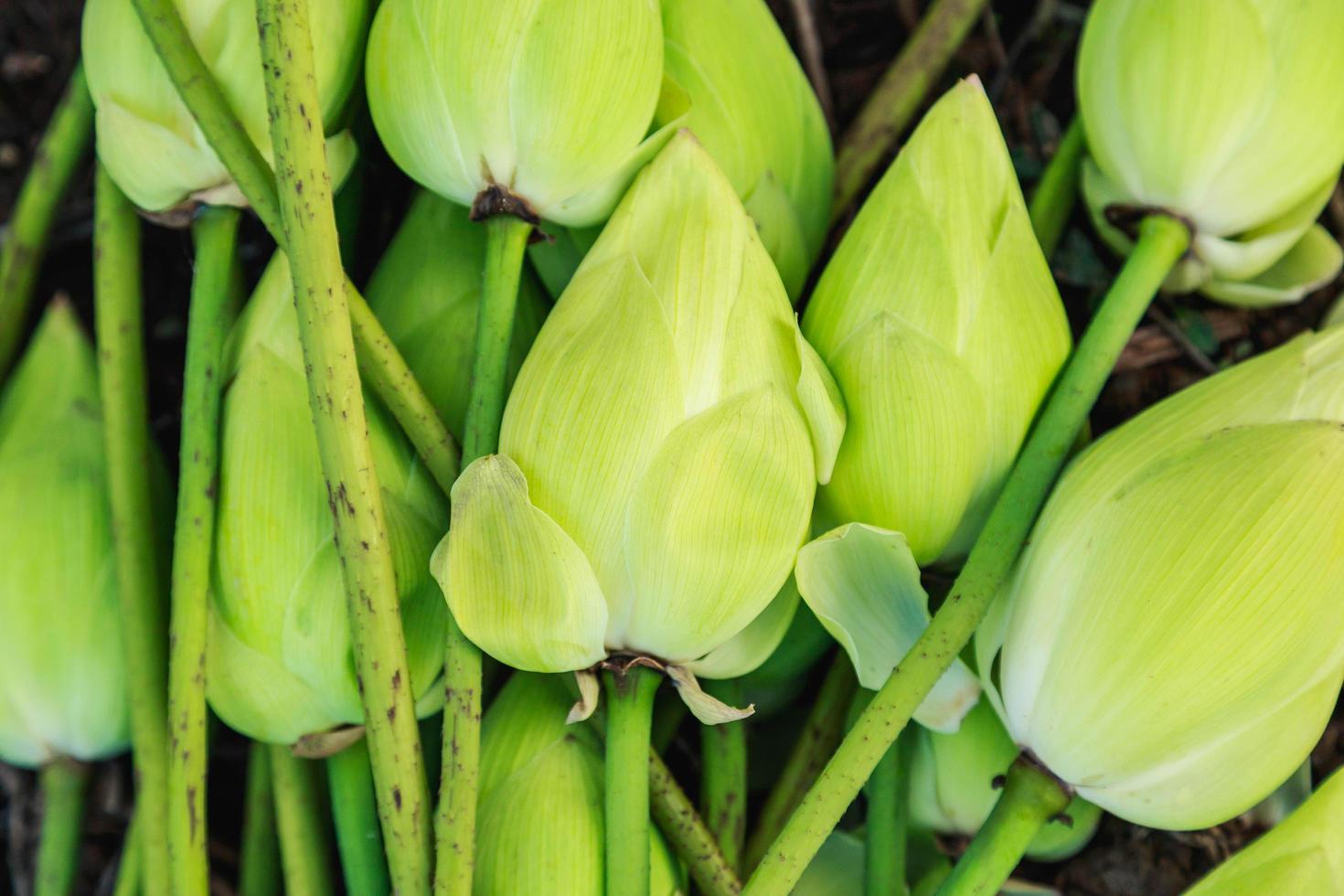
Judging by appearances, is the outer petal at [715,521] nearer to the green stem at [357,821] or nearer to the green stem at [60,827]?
the green stem at [357,821]

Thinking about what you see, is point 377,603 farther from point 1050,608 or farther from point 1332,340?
point 1332,340

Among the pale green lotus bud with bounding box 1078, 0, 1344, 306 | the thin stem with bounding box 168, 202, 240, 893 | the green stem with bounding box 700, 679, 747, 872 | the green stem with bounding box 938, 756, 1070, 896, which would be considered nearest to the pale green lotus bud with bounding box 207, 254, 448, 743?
the thin stem with bounding box 168, 202, 240, 893

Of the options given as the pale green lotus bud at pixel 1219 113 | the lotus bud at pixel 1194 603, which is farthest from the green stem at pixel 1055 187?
the lotus bud at pixel 1194 603

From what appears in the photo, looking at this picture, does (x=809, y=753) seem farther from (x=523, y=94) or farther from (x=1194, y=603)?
(x=523, y=94)

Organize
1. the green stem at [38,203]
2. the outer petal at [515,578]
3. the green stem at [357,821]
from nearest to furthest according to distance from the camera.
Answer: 1. the outer petal at [515,578]
2. the green stem at [357,821]
3. the green stem at [38,203]

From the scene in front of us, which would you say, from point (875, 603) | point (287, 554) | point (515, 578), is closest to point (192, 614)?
point (287, 554)

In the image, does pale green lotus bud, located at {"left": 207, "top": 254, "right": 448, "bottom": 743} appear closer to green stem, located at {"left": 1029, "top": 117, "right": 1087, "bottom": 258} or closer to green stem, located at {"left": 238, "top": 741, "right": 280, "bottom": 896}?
green stem, located at {"left": 238, "top": 741, "right": 280, "bottom": 896}

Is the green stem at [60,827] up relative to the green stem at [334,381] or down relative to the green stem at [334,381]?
down
